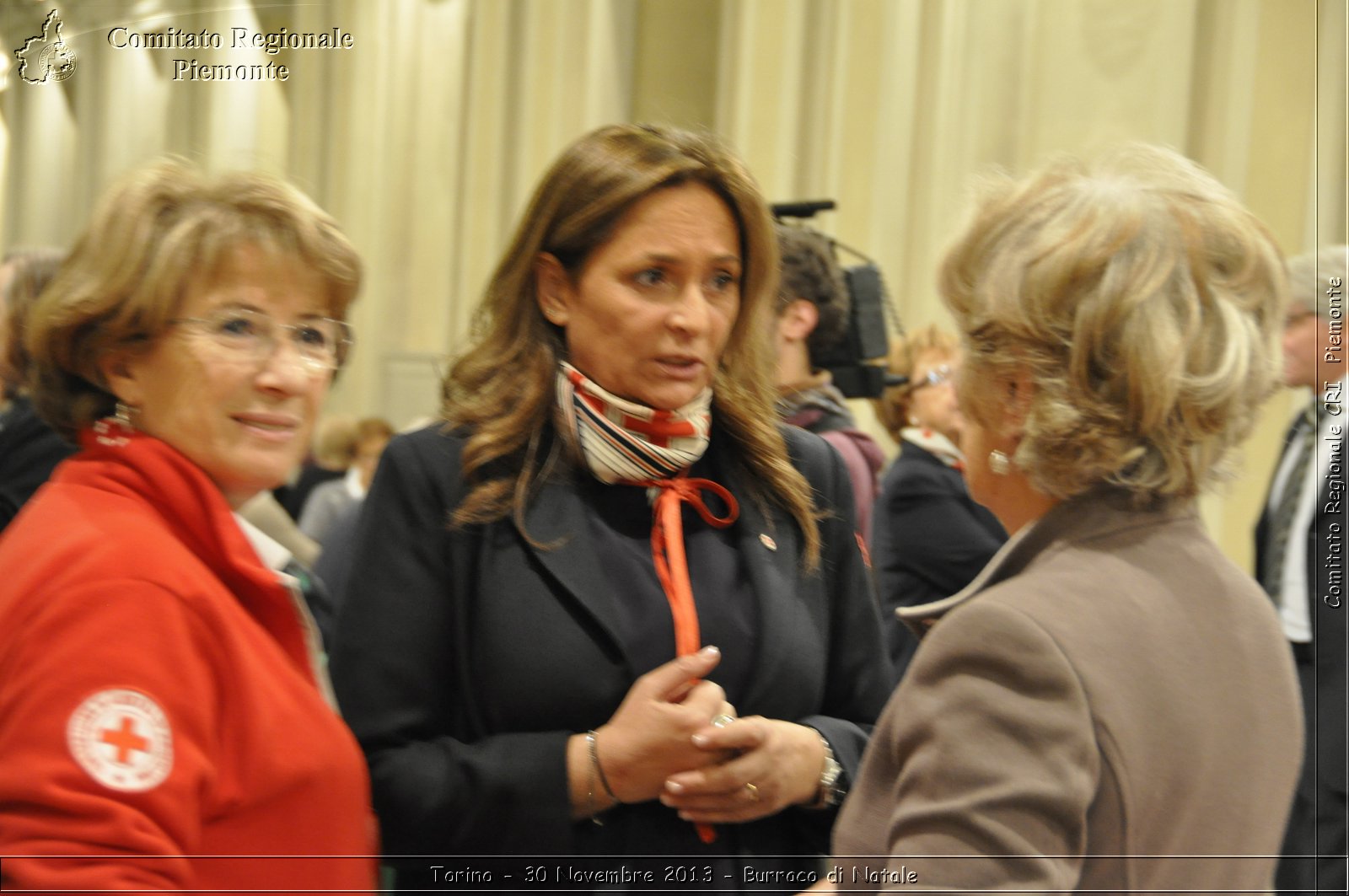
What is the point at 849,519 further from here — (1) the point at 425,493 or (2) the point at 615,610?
(1) the point at 425,493

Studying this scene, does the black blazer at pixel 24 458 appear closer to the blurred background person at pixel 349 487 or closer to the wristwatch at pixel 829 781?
the wristwatch at pixel 829 781

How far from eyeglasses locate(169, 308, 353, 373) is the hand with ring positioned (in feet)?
2.32

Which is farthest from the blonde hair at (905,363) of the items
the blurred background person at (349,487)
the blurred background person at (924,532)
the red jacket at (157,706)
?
the red jacket at (157,706)

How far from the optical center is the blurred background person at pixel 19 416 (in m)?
1.92

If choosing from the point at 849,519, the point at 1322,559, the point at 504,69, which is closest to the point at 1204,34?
the point at 1322,559

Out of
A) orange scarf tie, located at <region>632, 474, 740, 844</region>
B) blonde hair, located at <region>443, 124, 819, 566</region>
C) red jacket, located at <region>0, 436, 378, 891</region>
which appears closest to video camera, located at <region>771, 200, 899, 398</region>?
blonde hair, located at <region>443, 124, 819, 566</region>

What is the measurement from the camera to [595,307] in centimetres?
167

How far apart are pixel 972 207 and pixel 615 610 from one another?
70cm

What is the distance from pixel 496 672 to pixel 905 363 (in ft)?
7.91

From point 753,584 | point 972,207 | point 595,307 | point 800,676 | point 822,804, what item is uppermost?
point 972,207

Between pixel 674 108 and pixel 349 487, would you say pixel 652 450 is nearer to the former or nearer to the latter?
pixel 674 108

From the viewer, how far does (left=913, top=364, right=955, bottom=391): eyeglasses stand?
3527 mm

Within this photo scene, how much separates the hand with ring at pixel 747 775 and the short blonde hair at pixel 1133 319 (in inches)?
21.0

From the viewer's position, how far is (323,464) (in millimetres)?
5203
